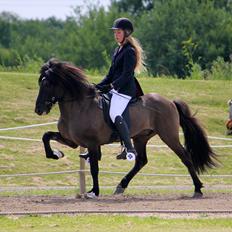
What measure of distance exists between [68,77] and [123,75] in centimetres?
84

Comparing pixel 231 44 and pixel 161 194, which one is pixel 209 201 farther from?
pixel 231 44

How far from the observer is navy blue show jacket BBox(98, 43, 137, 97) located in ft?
43.0

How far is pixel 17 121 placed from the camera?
923 inches

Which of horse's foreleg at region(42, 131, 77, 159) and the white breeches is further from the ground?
the white breeches

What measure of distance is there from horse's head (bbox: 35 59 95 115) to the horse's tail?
6.05 feet

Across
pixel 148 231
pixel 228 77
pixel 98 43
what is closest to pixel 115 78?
pixel 148 231

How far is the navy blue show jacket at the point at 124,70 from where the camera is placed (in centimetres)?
1312

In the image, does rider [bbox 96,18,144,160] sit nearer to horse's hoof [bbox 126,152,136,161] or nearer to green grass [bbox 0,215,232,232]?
horse's hoof [bbox 126,152,136,161]

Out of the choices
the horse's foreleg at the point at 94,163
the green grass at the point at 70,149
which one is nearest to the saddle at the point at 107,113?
the horse's foreleg at the point at 94,163

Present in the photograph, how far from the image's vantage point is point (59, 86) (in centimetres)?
1329

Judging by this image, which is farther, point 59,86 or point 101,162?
point 101,162

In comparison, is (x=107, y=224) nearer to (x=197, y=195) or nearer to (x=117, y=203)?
(x=117, y=203)

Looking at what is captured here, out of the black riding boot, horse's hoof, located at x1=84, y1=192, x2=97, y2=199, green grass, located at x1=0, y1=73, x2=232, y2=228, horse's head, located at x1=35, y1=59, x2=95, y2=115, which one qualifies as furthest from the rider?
green grass, located at x1=0, y1=73, x2=232, y2=228

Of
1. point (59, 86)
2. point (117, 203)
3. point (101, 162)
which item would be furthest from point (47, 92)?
point (101, 162)
